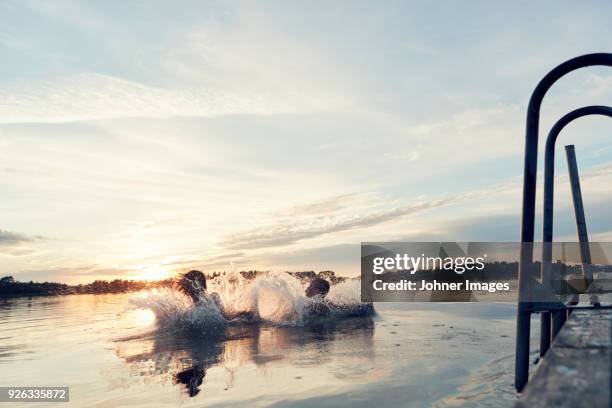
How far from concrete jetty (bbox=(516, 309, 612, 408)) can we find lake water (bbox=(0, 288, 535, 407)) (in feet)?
10.1

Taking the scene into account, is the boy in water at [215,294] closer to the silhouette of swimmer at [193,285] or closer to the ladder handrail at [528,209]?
the silhouette of swimmer at [193,285]

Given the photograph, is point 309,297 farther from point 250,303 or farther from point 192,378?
point 192,378

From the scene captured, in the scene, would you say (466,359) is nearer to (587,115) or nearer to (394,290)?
(587,115)

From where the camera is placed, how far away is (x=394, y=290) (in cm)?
2511

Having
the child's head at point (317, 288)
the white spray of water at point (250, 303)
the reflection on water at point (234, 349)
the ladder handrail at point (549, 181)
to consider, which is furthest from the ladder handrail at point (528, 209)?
the child's head at point (317, 288)

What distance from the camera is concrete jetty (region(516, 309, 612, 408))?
157 cm

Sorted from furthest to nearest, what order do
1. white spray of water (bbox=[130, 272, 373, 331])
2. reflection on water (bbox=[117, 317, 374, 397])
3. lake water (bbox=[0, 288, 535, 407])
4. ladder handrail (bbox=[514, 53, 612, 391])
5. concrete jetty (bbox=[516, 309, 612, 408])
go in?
white spray of water (bbox=[130, 272, 373, 331])
reflection on water (bbox=[117, 317, 374, 397])
lake water (bbox=[0, 288, 535, 407])
ladder handrail (bbox=[514, 53, 612, 391])
concrete jetty (bbox=[516, 309, 612, 408])

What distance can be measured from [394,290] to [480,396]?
20.1 m

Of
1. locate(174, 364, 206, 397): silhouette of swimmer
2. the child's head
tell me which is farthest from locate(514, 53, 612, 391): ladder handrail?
the child's head

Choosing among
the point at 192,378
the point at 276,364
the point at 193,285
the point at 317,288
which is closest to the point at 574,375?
the point at 192,378

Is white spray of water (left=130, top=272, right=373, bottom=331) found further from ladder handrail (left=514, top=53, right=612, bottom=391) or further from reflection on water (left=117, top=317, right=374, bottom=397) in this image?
ladder handrail (left=514, top=53, right=612, bottom=391)

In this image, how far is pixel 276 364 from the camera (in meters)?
7.34

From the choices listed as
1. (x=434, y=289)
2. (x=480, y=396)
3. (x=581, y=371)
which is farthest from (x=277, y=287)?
(x=434, y=289)

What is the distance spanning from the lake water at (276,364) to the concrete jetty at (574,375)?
3087 mm
